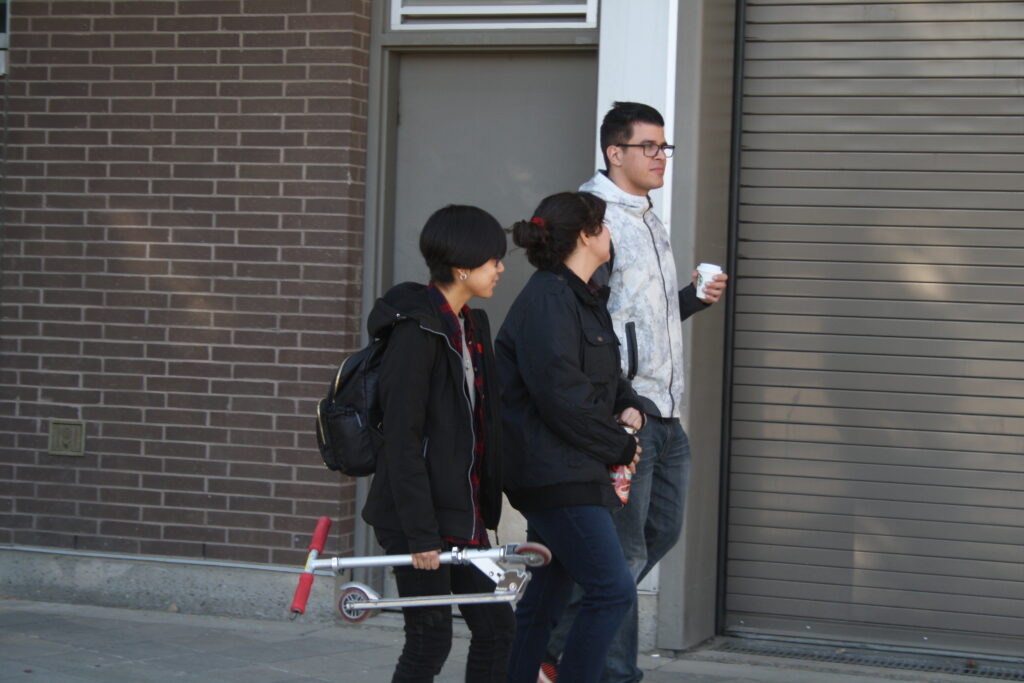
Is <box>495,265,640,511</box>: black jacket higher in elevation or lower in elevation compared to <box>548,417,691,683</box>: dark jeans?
higher

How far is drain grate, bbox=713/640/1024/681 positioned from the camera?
6184 mm

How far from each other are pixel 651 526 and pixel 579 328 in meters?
0.97

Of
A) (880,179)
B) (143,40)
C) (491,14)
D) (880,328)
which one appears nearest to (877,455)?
(880,328)

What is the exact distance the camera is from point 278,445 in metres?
6.86

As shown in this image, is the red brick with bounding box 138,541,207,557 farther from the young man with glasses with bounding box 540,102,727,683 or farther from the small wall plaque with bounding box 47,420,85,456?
the young man with glasses with bounding box 540,102,727,683

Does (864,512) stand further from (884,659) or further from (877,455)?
(884,659)

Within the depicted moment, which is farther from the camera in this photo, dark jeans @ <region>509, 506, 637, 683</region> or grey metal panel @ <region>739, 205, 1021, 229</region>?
grey metal panel @ <region>739, 205, 1021, 229</region>

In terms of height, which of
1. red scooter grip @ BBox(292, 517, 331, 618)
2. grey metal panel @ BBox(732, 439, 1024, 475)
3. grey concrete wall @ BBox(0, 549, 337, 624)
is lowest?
grey concrete wall @ BBox(0, 549, 337, 624)

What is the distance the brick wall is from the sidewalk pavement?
394 millimetres

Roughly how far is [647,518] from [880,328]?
1855mm

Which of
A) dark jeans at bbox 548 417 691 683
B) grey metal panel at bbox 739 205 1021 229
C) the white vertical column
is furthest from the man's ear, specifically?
grey metal panel at bbox 739 205 1021 229

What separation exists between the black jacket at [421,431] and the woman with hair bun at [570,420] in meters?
0.31

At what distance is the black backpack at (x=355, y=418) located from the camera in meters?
4.16

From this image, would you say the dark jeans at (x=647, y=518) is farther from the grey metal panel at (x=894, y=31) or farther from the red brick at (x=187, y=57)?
the red brick at (x=187, y=57)
